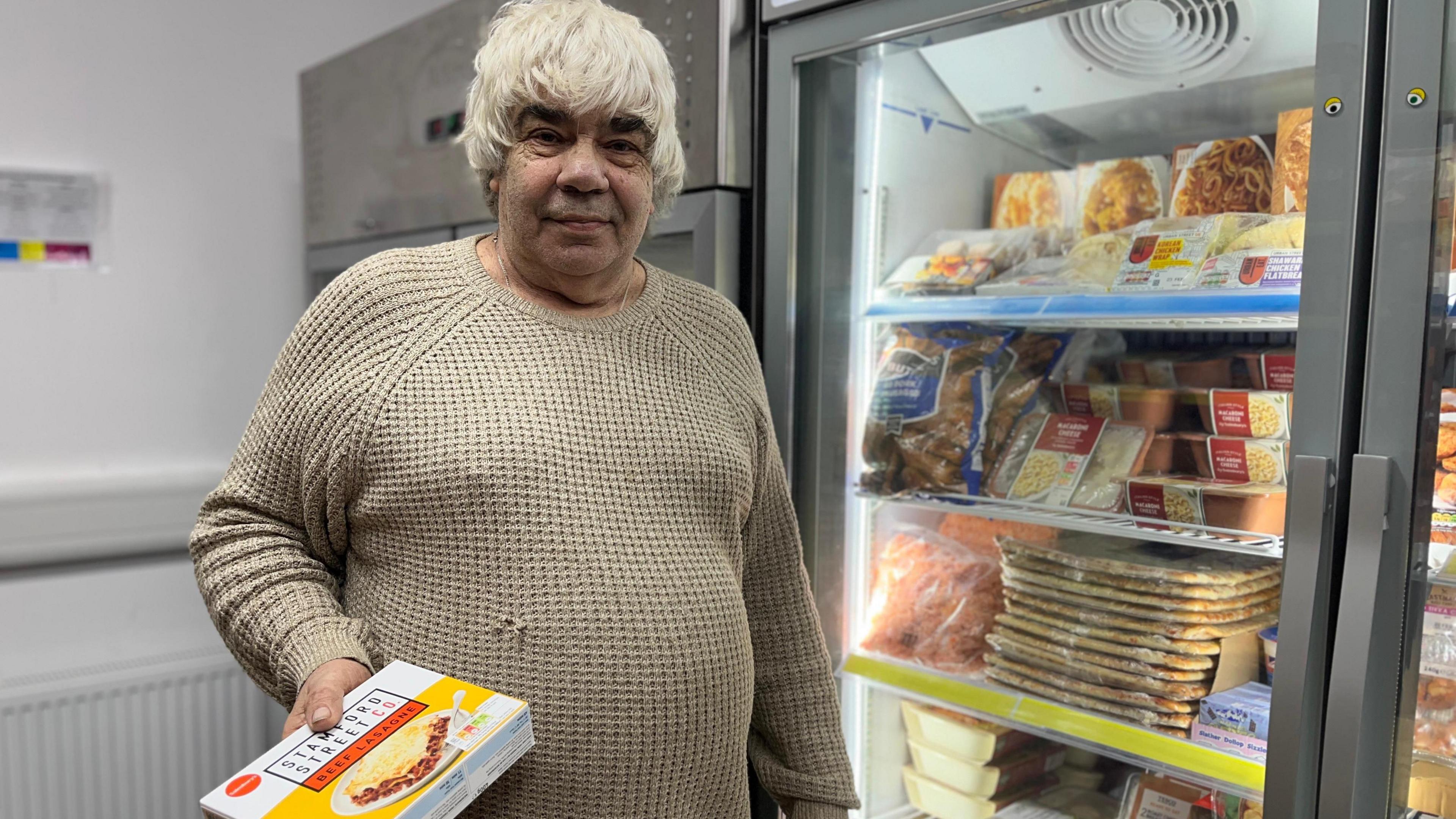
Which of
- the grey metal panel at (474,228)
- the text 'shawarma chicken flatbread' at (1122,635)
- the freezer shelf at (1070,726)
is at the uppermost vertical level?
the grey metal panel at (474,228)

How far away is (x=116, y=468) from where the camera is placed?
2559mm

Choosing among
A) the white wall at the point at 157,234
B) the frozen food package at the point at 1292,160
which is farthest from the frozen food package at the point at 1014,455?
the white wall at the point at 157,234

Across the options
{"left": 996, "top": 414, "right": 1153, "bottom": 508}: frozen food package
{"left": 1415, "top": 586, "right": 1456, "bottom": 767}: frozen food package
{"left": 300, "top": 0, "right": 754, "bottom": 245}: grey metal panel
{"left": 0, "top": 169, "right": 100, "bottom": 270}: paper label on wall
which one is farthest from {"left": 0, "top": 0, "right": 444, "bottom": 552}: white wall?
{"left": 1415, "top": 586, "right": 1456, "bottom": 767}: frozen food package

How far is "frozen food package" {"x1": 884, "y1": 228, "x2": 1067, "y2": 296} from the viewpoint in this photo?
164 centimetres

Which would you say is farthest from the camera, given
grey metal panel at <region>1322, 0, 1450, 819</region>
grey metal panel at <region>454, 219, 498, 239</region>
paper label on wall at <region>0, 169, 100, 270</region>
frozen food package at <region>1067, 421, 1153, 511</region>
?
paper label on wall at <region>0, 169, 100, 270</region>

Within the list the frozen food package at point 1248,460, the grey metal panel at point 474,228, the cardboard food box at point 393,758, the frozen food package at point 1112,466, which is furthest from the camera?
the grey metal panel at point 474,228

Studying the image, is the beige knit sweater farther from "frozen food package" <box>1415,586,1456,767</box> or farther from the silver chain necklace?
"frozen food package" <box>1415,586,1456,767</box>

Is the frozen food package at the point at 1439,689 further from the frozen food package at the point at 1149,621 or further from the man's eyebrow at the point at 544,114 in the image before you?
the man's eyebrow at the point at 544,114

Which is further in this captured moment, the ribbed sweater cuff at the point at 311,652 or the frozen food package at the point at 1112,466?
the frozen food package at the point at 1112,466

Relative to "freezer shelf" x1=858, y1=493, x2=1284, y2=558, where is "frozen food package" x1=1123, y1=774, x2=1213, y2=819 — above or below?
below

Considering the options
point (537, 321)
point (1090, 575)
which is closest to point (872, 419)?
point (1090, 575)

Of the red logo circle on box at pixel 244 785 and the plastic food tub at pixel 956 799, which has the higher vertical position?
the red logo circle on box at pixel 244 785

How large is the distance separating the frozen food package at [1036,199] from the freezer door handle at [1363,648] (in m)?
0.71

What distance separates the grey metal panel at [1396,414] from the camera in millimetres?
1044
